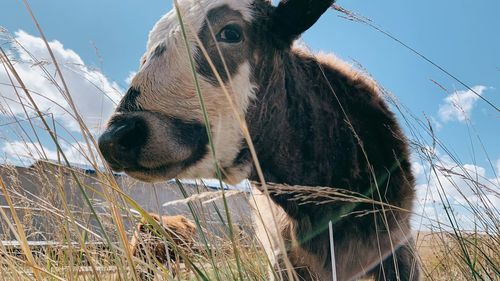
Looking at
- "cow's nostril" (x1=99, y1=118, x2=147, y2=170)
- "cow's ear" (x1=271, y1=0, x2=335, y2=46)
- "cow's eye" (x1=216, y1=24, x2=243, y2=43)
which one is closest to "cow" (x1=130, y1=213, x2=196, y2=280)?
"cow's nostril" (x1=99, y1=118, x2=147, y2=170)

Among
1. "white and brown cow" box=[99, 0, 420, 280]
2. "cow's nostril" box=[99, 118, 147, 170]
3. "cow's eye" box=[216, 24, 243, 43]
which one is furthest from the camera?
"cow's eye" box=[216, 24, 243, 43]

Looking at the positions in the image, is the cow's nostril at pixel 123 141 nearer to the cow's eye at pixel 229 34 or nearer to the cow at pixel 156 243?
the cow at pixel 156 243

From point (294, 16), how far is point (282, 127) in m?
0.56

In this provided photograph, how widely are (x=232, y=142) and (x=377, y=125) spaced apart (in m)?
0.95

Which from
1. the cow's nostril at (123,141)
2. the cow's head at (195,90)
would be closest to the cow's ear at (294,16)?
the cow's head at (195,90)

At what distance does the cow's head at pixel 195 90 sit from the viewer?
1.82 m

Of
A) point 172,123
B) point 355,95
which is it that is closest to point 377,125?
point 355,95

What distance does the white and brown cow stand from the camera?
1981 mm

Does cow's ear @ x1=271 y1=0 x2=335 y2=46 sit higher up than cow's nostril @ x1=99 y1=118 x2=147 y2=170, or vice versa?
cow's ear @ x1=271 y1=0 x2=335 y2=46

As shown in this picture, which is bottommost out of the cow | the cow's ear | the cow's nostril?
the cow

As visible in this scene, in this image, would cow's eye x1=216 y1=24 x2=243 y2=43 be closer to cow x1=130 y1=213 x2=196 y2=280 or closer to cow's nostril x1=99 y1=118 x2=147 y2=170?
cow's nostril x1=99 y1=118 x2=147 y2=170

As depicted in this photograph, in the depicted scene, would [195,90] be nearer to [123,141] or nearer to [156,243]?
[123,141]

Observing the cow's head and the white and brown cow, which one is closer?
the cow's head

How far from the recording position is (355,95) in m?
2.74
